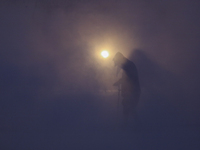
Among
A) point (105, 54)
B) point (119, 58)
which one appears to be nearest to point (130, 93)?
point (119, 58)

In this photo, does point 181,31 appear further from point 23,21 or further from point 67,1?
point 23,21

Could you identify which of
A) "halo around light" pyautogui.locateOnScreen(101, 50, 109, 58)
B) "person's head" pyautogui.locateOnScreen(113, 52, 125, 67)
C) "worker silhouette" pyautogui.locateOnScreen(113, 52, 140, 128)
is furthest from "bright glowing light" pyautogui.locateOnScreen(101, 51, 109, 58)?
"worker silhouette" pyautogui.locateOnScreen(113, 52, 140, 128)

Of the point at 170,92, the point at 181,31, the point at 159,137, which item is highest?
the point at 181,31

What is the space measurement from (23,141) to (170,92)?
363 cm

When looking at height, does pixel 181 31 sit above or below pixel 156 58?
above

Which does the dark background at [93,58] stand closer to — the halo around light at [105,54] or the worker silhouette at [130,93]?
the halo around light at [105,54]

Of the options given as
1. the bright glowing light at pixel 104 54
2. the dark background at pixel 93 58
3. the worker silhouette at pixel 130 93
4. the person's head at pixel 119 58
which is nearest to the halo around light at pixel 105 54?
the bright glowing light at pixel 104 54

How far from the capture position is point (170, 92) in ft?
21.2

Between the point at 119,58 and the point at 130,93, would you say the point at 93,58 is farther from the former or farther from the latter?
the point at 130,93

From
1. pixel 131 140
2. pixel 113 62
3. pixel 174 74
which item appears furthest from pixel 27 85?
pixel 174 74

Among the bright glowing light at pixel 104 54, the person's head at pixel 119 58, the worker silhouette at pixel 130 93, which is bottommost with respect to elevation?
the worker silhouette at pixel 130 93

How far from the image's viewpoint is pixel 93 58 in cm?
669

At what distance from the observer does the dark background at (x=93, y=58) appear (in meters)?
6.28

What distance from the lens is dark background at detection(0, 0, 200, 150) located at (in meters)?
6.28
